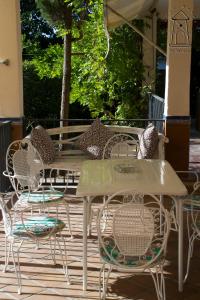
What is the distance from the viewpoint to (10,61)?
236 inches

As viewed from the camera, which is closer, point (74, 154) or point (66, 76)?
point (74, 154)

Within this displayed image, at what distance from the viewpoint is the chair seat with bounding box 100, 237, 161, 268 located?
2.80 meters


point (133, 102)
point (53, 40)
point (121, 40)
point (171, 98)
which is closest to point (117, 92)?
point (133, 102)

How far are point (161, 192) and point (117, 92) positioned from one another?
5895mm

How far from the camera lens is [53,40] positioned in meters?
15.2

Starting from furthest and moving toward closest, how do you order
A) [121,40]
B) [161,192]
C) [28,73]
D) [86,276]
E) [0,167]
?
[28,73], [121,40], [0,167], [86,276], [161,192]

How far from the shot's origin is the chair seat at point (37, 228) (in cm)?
325

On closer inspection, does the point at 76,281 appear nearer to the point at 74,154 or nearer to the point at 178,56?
the point at 74,154

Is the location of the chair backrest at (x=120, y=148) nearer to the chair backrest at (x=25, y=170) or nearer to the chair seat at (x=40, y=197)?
the chair backrest at (x=25, y=170)

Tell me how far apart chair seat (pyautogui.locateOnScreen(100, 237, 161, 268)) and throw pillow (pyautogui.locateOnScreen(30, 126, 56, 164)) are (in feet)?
7.50

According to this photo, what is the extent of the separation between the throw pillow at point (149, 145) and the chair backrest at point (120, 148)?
126 millimetres

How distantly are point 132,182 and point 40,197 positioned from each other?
1.03m

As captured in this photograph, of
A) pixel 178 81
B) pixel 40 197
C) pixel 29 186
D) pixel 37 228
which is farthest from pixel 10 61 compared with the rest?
pixel 37 228

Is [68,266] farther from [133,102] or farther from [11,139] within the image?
[133,102]
